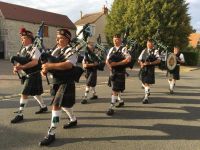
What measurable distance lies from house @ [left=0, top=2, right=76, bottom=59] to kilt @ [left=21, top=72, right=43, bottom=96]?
33.8 metres

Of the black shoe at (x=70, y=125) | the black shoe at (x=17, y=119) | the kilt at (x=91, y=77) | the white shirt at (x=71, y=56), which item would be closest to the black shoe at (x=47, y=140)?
the black shoe at (x=70, y=125)

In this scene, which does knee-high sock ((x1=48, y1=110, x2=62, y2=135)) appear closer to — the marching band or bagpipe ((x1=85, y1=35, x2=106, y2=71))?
the marching band

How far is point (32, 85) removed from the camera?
841 centimetres

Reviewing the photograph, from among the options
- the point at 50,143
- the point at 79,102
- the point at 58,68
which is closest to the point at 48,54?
the point at 58,68

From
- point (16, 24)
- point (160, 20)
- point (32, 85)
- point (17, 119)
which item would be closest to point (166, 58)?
point (32, 85)

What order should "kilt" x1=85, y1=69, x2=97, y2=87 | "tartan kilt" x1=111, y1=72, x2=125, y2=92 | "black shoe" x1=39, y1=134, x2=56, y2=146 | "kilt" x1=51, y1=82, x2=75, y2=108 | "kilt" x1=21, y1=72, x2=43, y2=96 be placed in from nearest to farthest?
"black shoe" x1=39, y1=134, x2=56, y2=146 → "kilt" x1=51, y1=82, x2=75, y2=108 → "kilt" x1=21, y1=72, x2=43, y2=96 → "tartan kilt" x1=111, y1=72, x2=125, y2=92 → "kilt" x1=85, y1=69, x2=97, y2=87

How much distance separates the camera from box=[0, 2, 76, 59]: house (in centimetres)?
4153

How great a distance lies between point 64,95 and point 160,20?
33739mm

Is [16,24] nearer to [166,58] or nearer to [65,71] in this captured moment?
[166,58]

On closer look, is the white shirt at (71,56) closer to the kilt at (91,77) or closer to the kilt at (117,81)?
the kilt at (117,81)

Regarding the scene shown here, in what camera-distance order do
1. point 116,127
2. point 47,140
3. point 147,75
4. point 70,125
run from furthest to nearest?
1. point 147,75
2. point 116,127
3. point 70,125
4. point 47,140

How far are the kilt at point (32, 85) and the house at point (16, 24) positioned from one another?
33.8 m

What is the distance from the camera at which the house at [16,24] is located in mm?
41531

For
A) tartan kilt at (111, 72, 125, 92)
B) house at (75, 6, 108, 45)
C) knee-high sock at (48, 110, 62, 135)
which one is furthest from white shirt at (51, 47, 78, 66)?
house at (75, 6, 108, 45)
